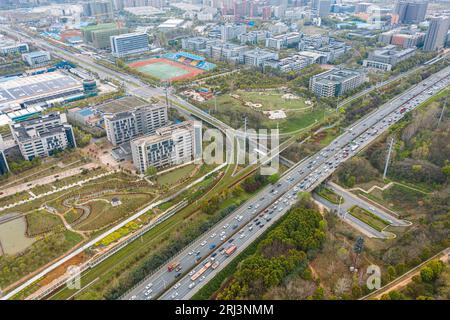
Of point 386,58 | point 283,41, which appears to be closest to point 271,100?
point 386,58

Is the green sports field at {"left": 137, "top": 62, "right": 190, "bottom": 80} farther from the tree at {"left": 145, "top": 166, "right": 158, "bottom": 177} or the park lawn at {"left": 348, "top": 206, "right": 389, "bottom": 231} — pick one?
the park lawn at {"left": 348, "top": 206, "right": 389, "bottom": 231}

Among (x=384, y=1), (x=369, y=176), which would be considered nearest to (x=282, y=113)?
(x=369, y=176)

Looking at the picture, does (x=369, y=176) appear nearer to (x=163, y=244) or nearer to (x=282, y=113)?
(x=282, y=113)

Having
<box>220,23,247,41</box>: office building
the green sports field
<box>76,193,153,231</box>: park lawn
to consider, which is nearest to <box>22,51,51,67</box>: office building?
the green sports field
